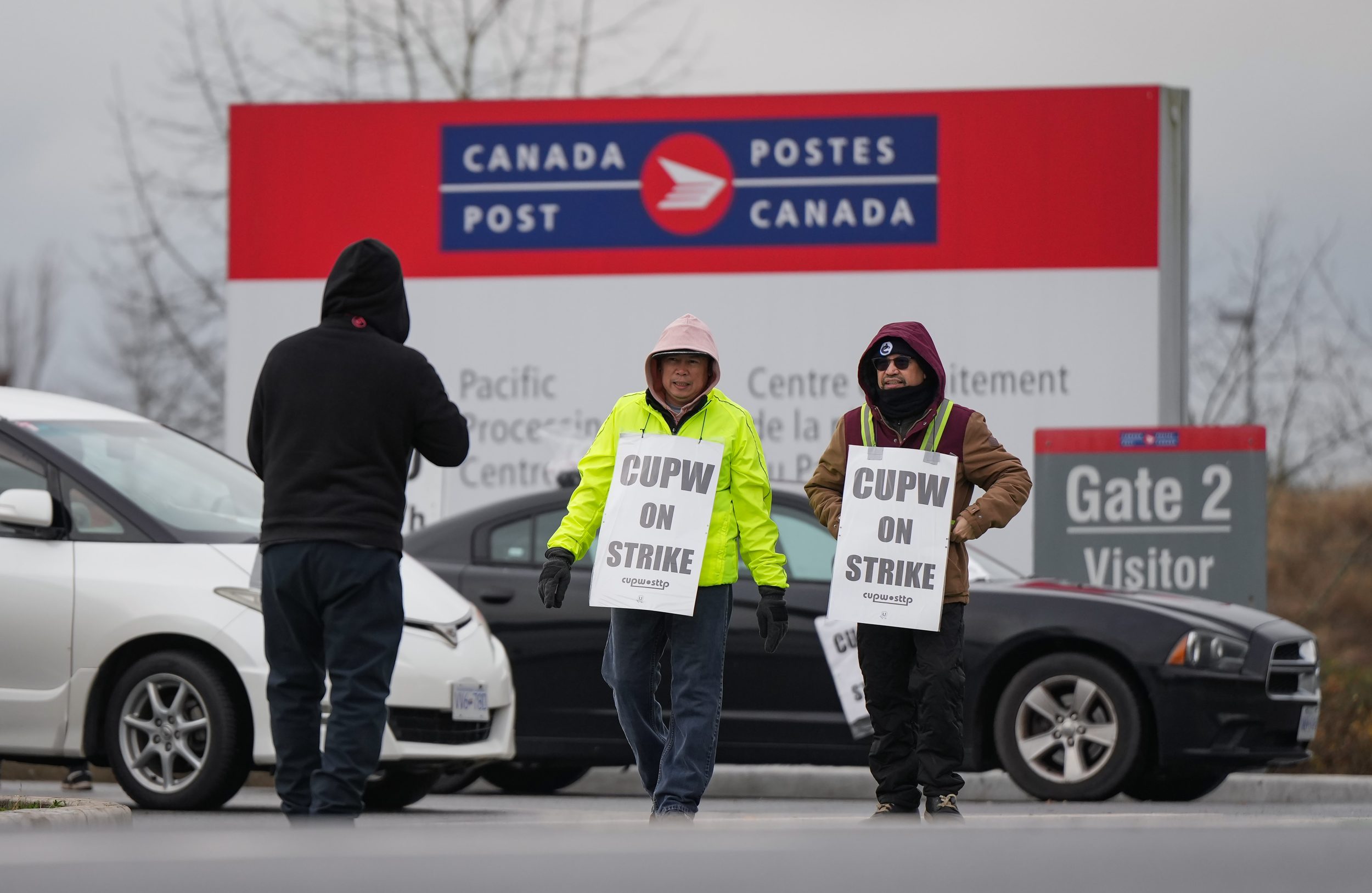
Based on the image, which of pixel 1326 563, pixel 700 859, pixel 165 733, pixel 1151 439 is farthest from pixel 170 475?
pixel 1326 563

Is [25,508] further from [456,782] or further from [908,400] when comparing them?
[908,400]

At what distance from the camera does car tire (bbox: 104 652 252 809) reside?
7871 millimetres

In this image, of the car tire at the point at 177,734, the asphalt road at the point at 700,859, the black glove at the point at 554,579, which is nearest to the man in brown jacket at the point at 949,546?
the black glove at the point at 554,579

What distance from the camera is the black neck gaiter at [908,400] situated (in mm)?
7199

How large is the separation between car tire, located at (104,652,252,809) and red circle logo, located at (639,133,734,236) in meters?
7.85

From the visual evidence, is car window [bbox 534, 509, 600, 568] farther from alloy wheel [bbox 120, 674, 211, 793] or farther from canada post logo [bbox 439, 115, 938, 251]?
canada post logo [bbox 439, 115, 938, 251]

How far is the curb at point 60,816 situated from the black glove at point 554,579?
1529 mm

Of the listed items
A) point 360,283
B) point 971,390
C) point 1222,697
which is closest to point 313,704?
point 360,283

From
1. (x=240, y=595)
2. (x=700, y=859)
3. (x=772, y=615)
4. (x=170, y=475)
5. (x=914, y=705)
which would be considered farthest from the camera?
(x=170, y=475)

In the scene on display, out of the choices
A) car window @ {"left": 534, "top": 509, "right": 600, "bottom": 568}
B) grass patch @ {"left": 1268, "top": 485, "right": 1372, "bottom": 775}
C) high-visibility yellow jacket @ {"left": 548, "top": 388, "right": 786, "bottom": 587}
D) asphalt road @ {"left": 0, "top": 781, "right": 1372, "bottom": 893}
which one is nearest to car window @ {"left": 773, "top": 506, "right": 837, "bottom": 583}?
→ car window @ {"left": 534, "top": 509, "right": 600, "bottom": 568}

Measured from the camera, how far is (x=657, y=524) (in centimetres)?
686

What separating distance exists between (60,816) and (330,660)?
125 cm

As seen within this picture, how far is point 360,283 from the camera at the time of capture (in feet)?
20.2

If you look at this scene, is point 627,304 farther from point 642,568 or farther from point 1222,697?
point 642,568
